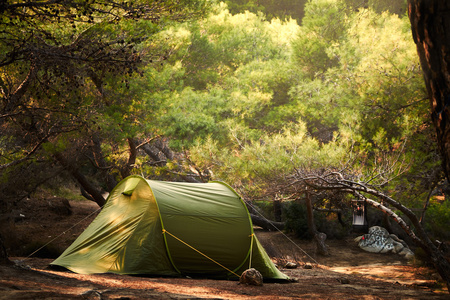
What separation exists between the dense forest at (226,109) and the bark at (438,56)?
277 cm

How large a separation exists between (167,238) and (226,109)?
1080cm

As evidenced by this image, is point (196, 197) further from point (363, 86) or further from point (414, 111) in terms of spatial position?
point (363, 86)

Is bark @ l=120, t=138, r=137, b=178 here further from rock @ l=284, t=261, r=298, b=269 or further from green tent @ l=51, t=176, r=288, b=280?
rock @ l=284, t=261, r=298, b=269

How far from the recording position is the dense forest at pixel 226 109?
7371mm

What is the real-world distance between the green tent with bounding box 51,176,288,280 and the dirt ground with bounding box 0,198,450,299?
440 millimetres

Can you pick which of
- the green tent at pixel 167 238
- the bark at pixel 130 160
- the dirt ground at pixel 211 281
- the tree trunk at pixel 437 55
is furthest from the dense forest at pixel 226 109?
the tree trunk at pixel 437 55

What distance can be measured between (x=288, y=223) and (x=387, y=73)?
622 centimetres

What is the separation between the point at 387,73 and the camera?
39.9ft

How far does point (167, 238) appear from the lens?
748cm

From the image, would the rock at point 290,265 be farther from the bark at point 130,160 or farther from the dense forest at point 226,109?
the bark at point 130,160

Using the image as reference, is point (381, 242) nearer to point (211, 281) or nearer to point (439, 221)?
point (439, 221)

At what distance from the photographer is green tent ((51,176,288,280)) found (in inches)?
286

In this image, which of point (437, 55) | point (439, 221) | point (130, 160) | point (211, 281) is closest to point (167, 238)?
point (211, 281)

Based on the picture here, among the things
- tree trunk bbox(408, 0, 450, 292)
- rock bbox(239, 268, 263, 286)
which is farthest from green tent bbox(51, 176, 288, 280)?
tree trunk bbox(408, 0, 450, 292)
